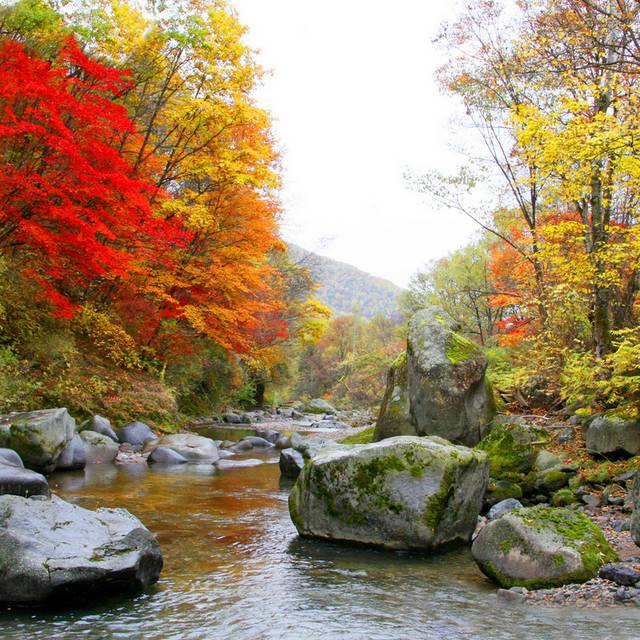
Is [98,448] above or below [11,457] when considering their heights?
below

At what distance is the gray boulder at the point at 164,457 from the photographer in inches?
516

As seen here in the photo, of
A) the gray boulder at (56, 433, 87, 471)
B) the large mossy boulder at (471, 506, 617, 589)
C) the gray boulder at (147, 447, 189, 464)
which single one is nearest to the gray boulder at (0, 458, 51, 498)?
the gray boulder at (56, 433, 87, 471)

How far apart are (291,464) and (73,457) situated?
4140mm

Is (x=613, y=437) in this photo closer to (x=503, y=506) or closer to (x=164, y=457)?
(x=503, y=506)

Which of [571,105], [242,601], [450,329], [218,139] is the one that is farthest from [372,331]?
[242,601]

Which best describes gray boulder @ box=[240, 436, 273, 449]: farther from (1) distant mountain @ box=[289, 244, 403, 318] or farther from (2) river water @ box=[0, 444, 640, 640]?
(1) distant mountain @ box=[289, 244, 403, 318]

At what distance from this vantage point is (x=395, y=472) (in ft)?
22.5

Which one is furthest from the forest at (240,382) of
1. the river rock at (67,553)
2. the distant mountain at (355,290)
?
the distant mountain at (355,290)

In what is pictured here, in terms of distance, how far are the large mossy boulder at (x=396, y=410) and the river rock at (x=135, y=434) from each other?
20.2 feet

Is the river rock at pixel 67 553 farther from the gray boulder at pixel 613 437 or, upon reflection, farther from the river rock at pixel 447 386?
the river rock at pixel 447 386

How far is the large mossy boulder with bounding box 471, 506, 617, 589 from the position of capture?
17.3 ft

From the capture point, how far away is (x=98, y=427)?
45.9 ft

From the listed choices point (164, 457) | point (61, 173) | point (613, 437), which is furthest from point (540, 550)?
point (61, 173)

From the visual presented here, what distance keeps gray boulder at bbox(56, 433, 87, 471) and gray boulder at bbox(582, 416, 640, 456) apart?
30.1 ft
